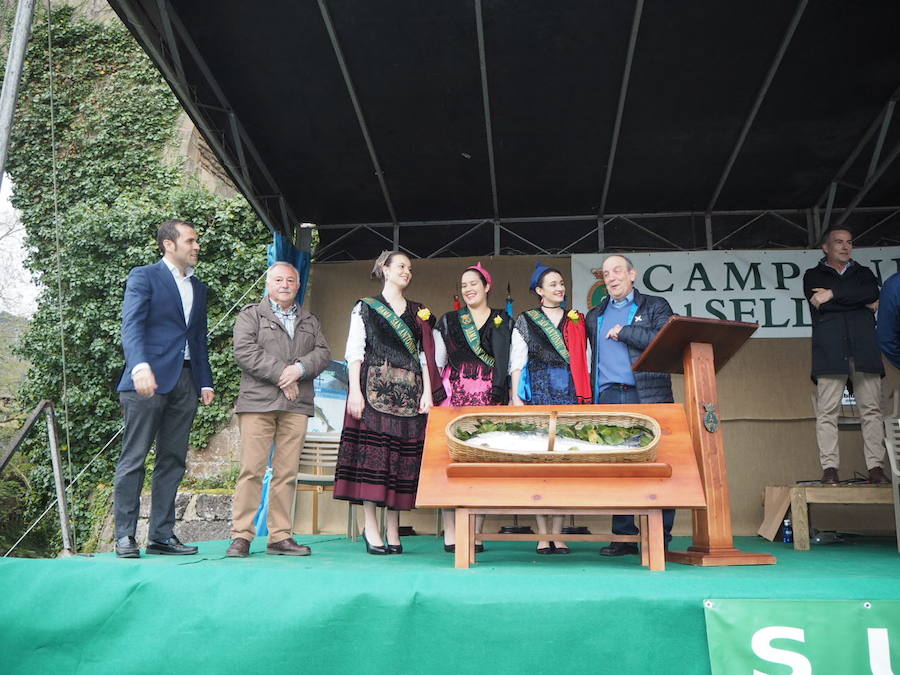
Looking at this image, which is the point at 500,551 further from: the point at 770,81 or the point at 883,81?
the point at 883,81

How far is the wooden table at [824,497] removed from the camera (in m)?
4.26

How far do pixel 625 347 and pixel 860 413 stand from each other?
1.99 metres

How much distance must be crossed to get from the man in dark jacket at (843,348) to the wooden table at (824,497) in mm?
197

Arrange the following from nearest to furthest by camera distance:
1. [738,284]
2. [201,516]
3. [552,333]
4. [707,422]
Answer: [707,422] < [552,333] < [738,284] < [201,516]

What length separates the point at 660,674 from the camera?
1950 millimetres

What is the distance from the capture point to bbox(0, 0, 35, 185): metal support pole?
307 centimetres

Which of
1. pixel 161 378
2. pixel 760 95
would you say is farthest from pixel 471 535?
pixel 760 95

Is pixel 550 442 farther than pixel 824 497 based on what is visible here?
No

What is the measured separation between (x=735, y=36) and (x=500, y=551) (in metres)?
3.36

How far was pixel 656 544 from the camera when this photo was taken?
102 inches

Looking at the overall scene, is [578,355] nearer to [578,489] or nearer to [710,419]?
[710,419]

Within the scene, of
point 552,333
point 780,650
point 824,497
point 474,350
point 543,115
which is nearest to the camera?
point 780,650

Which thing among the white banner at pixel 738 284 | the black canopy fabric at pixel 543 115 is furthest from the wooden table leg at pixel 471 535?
the white banner at pixel 738 284

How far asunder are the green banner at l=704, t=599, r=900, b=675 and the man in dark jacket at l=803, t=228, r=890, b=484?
283 centimetres
